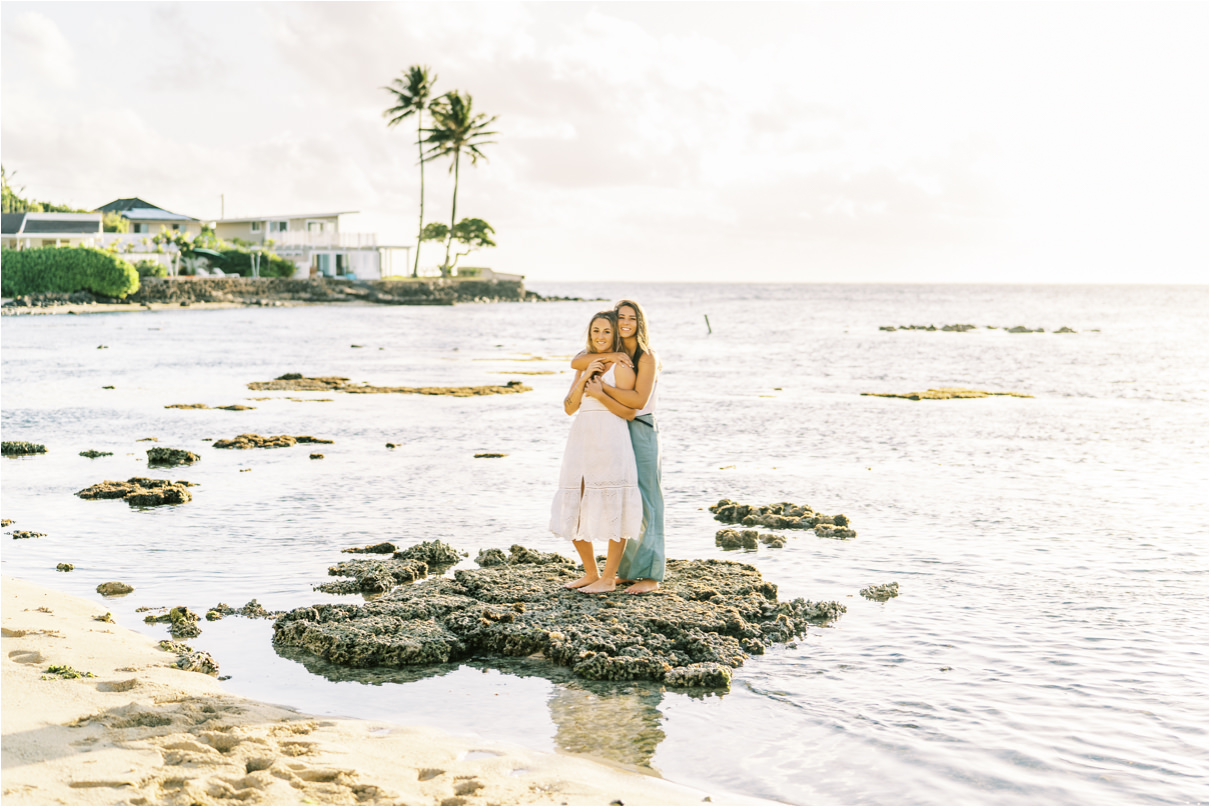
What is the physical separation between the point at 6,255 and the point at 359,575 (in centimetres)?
6840

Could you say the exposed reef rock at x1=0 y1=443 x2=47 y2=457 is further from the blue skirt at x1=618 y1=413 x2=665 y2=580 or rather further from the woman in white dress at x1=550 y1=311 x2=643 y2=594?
the blue skirt at x1=618 y1=413 x2=665 y2=580

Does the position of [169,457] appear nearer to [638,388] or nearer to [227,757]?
[638,388]

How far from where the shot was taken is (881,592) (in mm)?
8336

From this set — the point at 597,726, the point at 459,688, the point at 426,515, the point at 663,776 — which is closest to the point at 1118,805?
the point at 663,776

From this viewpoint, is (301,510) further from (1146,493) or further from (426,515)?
(1146,493)

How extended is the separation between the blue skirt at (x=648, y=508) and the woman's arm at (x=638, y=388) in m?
0.22

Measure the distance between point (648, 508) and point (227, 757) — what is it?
356 cm

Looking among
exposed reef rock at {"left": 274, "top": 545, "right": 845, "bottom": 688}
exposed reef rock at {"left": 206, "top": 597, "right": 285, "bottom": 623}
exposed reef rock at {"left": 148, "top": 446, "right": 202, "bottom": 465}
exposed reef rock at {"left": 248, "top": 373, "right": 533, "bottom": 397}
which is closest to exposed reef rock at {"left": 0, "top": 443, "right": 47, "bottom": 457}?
exposed reef rock at {"left": 148, "top": 446, "right": 202, "bottom": 465}

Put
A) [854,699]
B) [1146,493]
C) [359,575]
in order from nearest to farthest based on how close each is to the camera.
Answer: [854,699] → [359,575] → [1146,493]

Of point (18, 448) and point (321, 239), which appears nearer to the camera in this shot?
point (18, 448)

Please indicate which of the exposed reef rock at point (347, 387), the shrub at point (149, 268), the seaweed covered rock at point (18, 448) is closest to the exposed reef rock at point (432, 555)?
the seaweed covered rock at point (18, 448)

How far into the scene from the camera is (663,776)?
505cm

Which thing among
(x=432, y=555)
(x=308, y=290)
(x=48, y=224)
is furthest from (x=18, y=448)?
(x=48, y=224)

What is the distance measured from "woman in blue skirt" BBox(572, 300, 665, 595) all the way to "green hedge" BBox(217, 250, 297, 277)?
81.7 meters
